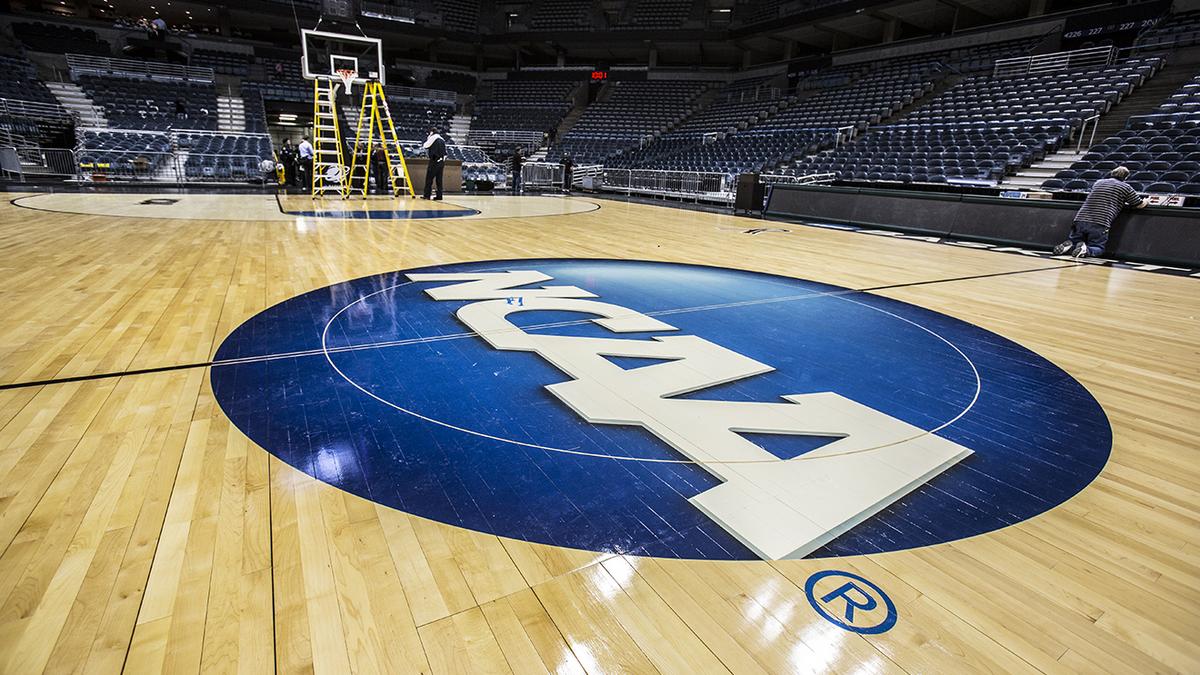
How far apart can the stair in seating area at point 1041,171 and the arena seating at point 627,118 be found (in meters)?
14.8

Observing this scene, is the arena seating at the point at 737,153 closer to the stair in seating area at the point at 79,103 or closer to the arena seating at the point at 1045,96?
the arena seating at the point at 1045,96

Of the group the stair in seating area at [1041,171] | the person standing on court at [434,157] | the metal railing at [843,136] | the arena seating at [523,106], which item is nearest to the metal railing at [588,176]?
the metal railing at [843,136]

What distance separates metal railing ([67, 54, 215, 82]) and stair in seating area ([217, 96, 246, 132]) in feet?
4.40

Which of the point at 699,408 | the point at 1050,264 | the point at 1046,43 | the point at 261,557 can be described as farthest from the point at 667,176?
the point at 261,557

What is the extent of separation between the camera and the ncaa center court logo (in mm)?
1758

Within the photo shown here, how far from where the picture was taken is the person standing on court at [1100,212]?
6.89 metres

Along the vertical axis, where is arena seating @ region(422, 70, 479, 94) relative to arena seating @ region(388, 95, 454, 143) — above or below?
above

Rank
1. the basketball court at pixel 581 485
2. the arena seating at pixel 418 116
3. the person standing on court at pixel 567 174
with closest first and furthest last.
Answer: the basketball court at pixel 581 485, the person standing on court at pixel 567 174, the arena seating at pixel 418 116

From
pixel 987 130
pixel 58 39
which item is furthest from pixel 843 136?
pixel 58 39

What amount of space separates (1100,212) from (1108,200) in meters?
0.15

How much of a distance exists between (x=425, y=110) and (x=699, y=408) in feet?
92.7

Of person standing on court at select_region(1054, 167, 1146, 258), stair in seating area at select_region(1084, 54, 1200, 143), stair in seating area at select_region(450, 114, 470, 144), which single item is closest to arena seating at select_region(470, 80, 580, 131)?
stair in seating area at select_region(450, 114, 470, 144)

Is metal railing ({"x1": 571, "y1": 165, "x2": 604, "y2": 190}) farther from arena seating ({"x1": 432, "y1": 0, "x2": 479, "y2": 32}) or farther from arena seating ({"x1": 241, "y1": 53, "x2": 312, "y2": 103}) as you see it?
arena seating ({"x1": 432, "y1": 0, "x2": 479, "y2": 32})

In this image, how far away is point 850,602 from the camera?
4.67ft
